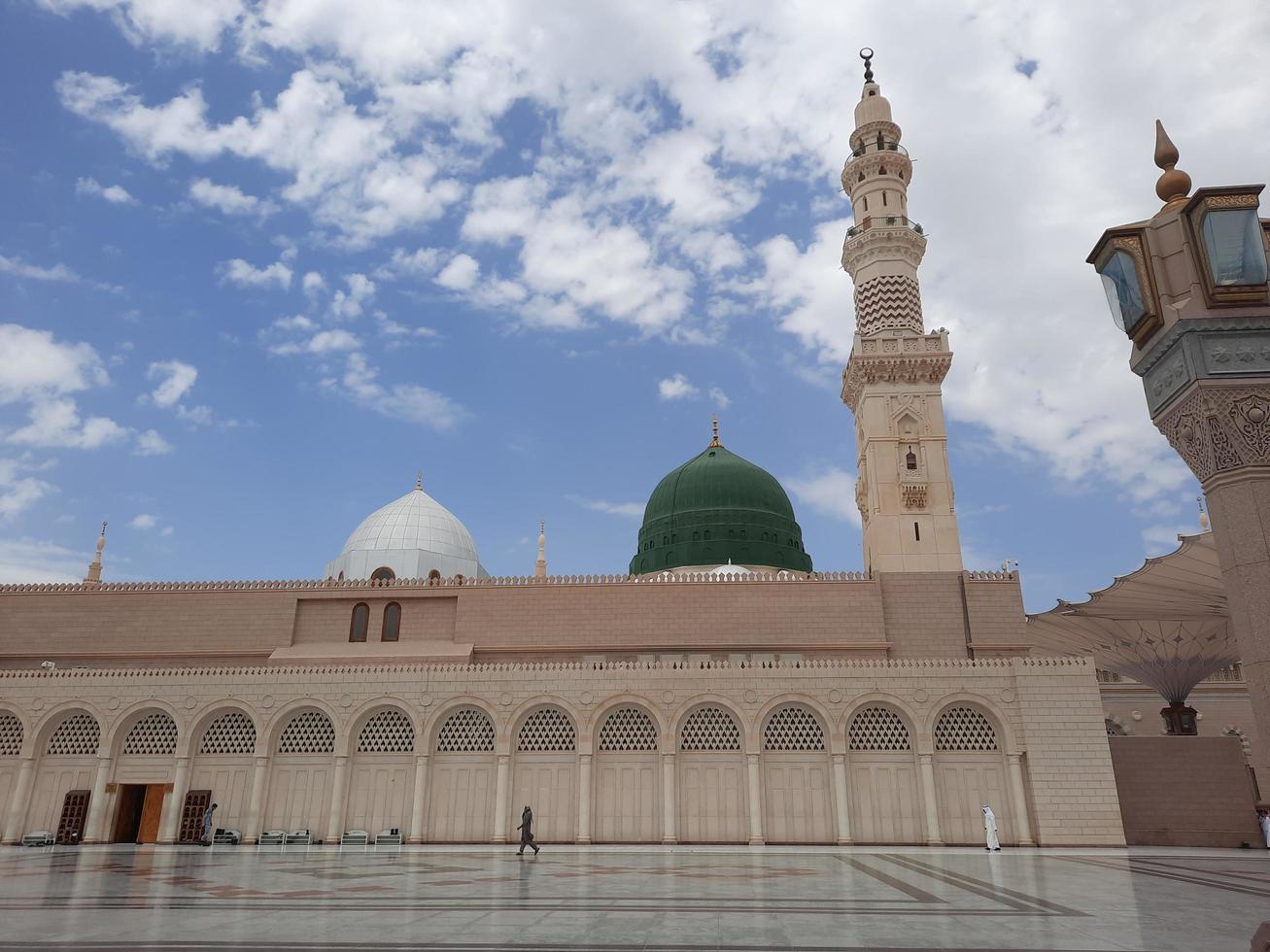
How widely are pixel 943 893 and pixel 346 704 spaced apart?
14585 mm

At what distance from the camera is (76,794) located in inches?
789

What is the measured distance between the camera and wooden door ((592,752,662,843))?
19.0m

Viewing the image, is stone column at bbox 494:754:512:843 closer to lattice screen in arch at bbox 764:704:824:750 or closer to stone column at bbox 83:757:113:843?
lattice screen in arch at bbox 764:704:824:750

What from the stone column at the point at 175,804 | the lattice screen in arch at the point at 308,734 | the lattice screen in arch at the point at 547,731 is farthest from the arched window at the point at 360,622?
the lattice screen in arch at the point at 547,731

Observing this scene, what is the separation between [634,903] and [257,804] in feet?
47.1

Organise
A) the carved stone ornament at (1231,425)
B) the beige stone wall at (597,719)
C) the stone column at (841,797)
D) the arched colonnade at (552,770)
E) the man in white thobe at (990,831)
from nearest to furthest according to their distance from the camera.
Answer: the carved stone ornament at (1231,425) → the man in white thobe at (990,831) → the stone column at (841,797) → the beige stone wall at (597,719) → the arched colonnade at (552,770)

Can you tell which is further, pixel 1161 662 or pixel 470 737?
pixel 1161 662

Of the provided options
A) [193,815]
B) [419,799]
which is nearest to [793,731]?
[419,799]

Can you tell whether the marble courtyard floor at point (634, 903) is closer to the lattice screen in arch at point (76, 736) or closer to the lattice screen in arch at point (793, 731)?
the lattice screen in arch at point (793, 731)

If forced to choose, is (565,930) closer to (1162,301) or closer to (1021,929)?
(1021,929)

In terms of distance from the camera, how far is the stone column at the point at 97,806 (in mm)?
19688

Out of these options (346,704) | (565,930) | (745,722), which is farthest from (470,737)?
(565,930)

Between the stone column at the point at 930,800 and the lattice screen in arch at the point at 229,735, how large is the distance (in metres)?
15.5

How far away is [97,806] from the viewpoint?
19.9 m
